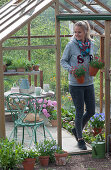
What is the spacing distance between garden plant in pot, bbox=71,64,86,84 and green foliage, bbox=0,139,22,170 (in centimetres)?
123

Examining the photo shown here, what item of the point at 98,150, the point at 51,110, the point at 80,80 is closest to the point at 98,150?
the point at 98,150

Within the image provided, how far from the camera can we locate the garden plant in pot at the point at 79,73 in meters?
5.30

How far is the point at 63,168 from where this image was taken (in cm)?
508

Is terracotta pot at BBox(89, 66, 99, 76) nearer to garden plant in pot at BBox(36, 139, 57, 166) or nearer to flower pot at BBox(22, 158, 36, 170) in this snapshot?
garden plant in pot at BBox(36, 139, 57, 166)

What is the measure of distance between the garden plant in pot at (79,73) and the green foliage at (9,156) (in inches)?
48.5

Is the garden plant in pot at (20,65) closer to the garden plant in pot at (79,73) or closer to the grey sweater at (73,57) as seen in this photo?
the grey sweater at (73,57)

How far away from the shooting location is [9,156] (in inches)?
190

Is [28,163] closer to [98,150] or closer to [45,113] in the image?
[98,150]

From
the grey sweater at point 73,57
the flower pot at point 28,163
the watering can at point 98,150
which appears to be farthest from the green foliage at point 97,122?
the flower pot at point 28,163

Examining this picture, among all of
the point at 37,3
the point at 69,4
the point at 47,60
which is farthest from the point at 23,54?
the point at 37,3

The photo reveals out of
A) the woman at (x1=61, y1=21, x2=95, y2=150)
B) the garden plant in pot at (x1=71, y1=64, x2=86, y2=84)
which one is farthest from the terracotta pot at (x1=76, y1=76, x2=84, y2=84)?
the woman at (x1=61, y1=21, x2=95, y2=150)

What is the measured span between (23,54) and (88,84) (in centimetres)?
354

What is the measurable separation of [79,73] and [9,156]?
1446 millimetres

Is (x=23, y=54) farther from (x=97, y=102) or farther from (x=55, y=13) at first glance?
(x=55, y=13)
